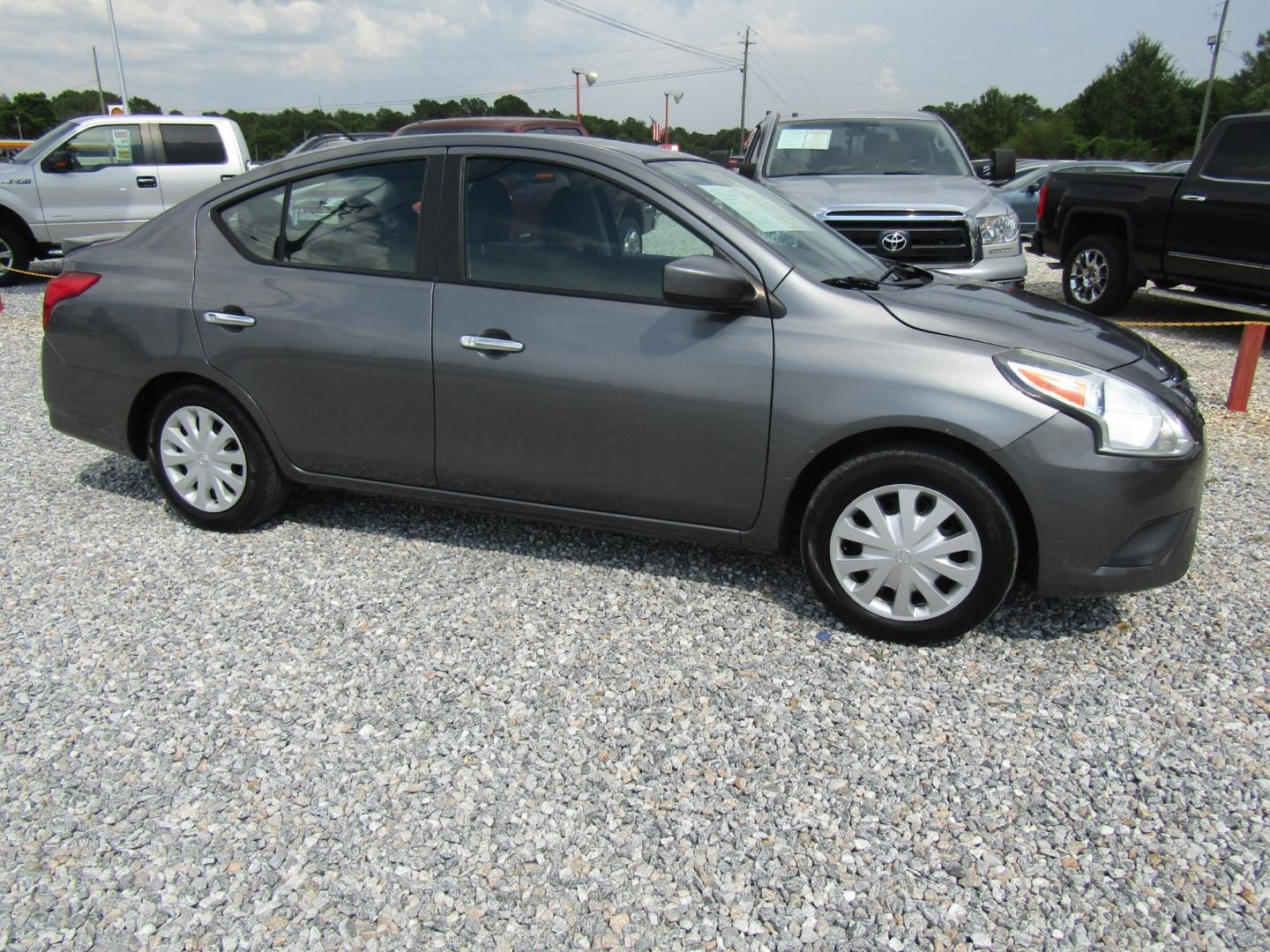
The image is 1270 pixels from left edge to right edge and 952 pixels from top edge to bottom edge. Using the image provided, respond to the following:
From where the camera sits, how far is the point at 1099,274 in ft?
33.6

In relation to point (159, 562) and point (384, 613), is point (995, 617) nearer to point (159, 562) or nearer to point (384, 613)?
point (384, 613)

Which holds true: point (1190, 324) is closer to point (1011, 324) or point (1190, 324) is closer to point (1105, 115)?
point (1011, 324)

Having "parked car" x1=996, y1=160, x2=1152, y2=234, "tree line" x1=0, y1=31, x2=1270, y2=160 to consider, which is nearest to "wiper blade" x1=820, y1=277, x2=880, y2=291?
"parked car" x1=996, y1=160, x2=1152, y2=234

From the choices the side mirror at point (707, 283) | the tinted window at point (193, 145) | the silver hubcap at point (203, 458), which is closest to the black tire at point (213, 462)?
the silver hubcap at point (203, 458)

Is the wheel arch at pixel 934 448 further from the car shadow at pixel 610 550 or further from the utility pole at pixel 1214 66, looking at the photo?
the utility pole at pixel 1214 66

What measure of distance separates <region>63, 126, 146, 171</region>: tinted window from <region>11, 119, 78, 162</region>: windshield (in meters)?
0.18

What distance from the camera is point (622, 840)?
2539 mm

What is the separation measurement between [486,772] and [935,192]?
6.33 metres

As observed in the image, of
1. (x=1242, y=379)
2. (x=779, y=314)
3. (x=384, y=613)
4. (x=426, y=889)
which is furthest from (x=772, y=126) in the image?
(x=426, y=889)

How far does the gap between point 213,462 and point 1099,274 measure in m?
9.18

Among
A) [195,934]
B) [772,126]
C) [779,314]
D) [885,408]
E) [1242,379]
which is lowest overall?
[195,934]

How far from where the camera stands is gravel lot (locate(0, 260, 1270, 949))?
231 cm

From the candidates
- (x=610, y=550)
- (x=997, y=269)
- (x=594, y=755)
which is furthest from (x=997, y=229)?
(x=594, y=755)

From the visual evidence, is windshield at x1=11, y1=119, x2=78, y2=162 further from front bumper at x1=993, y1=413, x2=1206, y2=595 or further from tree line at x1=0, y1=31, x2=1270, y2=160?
tree line at x1=0, y1=31, x2=1270, y2=160
